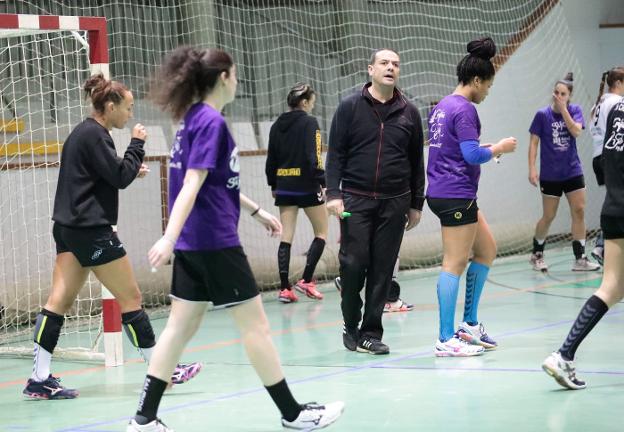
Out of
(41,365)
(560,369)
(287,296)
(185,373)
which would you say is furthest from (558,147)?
(41,365)

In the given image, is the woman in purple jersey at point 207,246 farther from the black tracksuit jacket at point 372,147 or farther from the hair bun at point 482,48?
the hair bun at point 482,48

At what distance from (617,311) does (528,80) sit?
700 cm

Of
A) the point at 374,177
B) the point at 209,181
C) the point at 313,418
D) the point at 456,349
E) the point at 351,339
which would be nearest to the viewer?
the point at 209,181

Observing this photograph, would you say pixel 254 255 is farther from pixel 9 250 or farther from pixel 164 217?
pixel 9 250

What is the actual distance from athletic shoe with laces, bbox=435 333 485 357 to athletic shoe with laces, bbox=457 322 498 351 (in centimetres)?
10

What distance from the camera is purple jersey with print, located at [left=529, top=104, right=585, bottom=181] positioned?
11.3 meters

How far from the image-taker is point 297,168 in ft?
33.4

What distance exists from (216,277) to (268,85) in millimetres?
9577

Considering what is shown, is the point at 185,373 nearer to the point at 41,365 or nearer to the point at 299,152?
the point at 41,365

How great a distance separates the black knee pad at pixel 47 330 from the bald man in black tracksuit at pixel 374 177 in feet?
6.01

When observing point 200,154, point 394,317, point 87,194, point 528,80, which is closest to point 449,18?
point 528,80

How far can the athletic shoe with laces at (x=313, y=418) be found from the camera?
4.60m

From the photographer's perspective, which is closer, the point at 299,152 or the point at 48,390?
the point at 48,390

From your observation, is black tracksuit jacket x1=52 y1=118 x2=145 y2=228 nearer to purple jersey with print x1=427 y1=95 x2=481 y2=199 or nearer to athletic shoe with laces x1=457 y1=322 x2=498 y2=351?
purple jersey with print x1=427 y1=95 x2=481 y2=199
